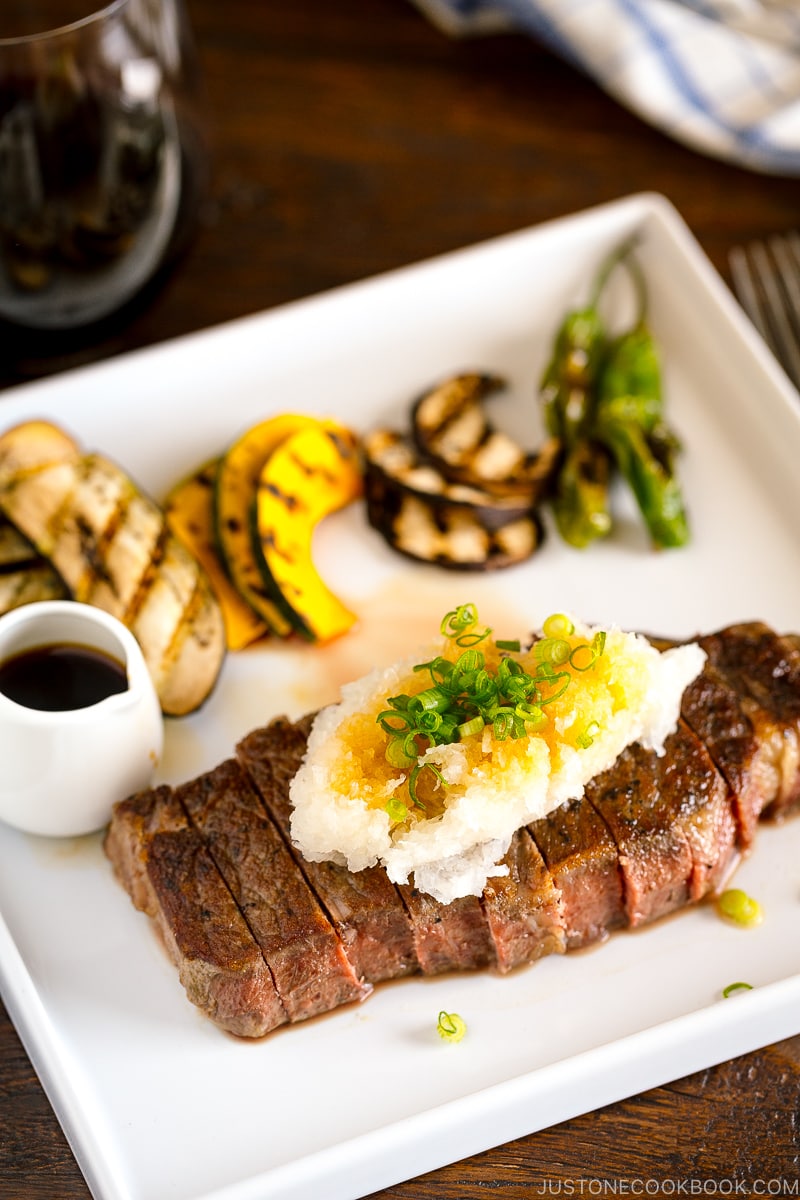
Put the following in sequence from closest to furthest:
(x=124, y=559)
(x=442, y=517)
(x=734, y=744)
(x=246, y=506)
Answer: (x=734, y=744)
(x=124, y=559)
(x=246, y=506)
(x=442, y=517)

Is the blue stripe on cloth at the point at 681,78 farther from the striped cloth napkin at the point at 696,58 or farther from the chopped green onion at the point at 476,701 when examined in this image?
the chopped green onion at the point at 476,701

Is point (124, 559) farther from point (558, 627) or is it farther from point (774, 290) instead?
point (774, 290)

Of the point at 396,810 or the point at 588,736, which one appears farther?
the point at 588,736

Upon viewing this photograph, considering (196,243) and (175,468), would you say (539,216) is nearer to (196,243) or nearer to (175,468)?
(196,243)

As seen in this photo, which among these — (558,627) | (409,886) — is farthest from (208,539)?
(409,886)

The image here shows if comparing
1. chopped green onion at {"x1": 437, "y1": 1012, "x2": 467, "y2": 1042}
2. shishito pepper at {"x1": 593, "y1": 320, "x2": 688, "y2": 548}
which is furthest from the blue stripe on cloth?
chopped green onion at {"x1": 437, "y1": 1012, "x2": 467, "y2": 1042}

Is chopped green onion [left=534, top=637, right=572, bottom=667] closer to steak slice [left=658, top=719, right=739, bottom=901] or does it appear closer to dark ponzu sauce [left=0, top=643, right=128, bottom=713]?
steak slice [left=658, top=719, right=739, bottom=901]

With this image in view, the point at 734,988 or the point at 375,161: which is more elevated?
the point at 375,161

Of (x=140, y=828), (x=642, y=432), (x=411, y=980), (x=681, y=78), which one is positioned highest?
(x=681, y=78)
